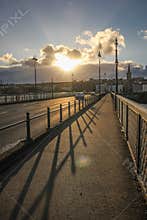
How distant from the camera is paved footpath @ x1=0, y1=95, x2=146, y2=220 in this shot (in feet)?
11.4

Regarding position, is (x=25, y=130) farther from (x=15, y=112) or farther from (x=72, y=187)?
(x=15, y=112)

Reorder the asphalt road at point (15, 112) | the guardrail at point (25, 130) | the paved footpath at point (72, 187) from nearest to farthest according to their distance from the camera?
the paved footpath at point (72, 187), the guardrail at point (25, 130), the asphalt road at point (15, 112)

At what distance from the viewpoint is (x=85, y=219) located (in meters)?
3.27

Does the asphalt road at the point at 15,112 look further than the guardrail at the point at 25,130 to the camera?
Yes

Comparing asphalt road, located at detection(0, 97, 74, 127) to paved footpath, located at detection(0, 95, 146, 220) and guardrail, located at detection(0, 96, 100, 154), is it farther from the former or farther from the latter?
paved footpath, located at detection(0, 95, 146, 220)

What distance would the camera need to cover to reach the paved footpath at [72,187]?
3.46m

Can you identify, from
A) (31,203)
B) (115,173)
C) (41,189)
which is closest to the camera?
(31,203)

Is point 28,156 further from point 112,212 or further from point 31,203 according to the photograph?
point 112,212

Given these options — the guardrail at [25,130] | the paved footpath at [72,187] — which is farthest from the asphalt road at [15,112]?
the paved footpath at [72,187]

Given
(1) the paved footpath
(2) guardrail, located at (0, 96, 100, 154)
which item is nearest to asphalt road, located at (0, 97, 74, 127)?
(2) guardrail, located at (0, 96, 100, 154)

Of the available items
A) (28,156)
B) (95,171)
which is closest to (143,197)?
(95,171)

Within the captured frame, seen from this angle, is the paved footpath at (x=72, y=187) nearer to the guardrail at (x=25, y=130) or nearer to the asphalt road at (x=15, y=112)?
the guardrail at (x=25, y=130)

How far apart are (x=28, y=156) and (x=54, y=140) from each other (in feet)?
7.18

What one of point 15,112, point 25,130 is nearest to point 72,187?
point 25,130
